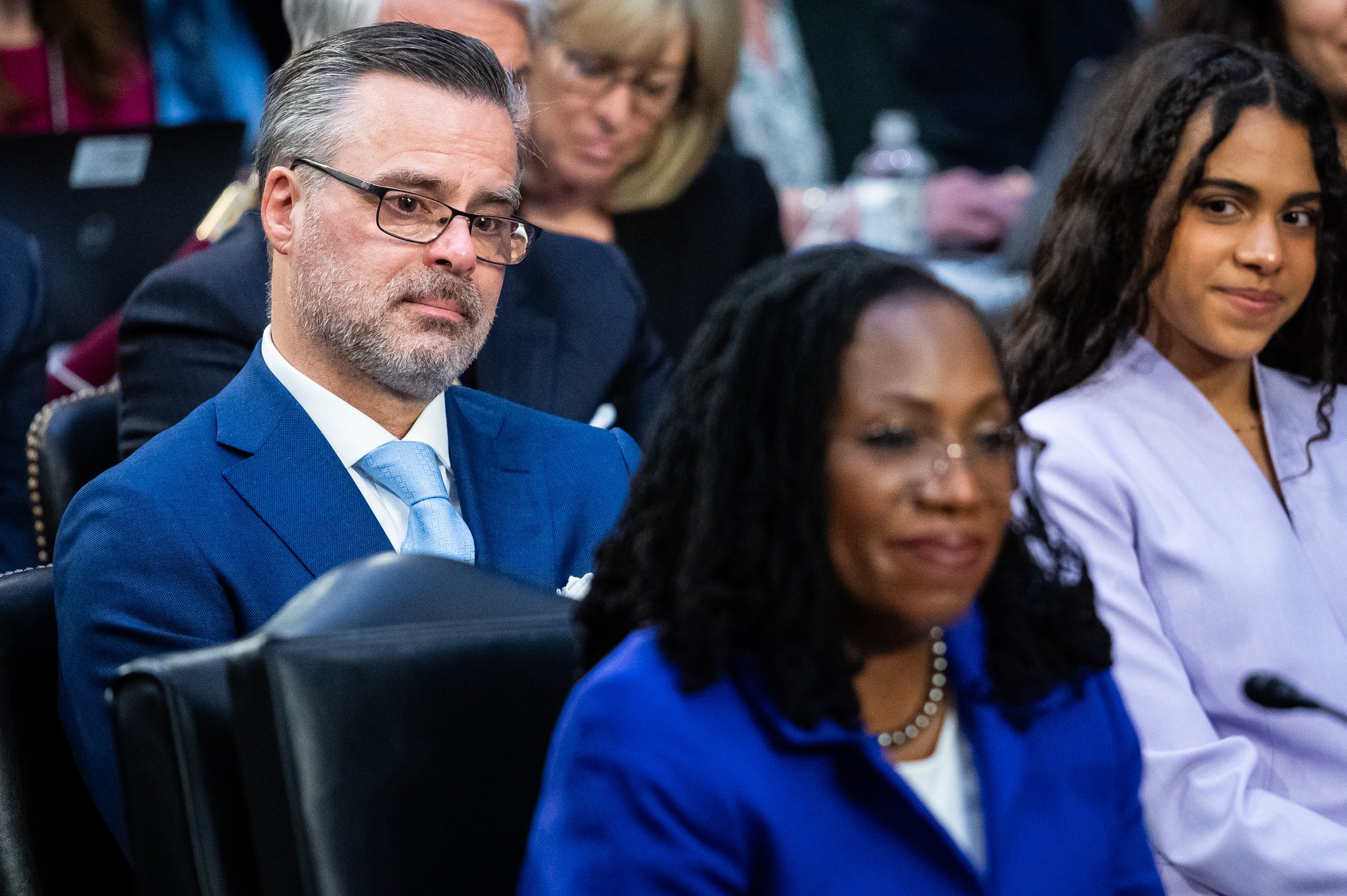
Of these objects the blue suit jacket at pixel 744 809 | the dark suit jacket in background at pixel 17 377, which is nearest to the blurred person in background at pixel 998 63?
the dark suit jacket in background at pixel 17 377

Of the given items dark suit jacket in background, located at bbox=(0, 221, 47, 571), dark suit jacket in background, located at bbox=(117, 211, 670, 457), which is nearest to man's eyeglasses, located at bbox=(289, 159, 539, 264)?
dark suit jacket in background, located at bbox=(117, 211, 670, 457)

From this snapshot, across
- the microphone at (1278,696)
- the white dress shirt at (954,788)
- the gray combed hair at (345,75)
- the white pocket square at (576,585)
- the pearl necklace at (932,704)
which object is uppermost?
the gray combed hair at (345,75)

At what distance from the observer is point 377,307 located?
1600 mm

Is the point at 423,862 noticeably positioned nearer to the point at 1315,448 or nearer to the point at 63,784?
the point at 63,784

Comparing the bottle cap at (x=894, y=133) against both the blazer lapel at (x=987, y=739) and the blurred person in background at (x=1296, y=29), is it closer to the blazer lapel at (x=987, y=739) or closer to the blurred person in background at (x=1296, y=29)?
the blurred person in background at (x=1296, y=29)

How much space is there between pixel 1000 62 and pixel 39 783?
151 inches

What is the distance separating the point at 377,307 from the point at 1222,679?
90cm

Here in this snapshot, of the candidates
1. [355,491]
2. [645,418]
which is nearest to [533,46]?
[645,418]

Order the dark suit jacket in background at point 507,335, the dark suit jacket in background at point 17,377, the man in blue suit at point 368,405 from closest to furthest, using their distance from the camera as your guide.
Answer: the man in blue suit at point 368,405
the dark suit jacket in background at point 507,335
the dark suit jacket in background at point 17,377

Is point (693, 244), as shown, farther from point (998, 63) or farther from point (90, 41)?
point (998, 63)

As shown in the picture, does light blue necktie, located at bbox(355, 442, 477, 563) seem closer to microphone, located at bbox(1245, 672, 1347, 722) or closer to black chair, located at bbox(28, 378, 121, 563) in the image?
black chair, located at bbox(28, 378, 121, 563)

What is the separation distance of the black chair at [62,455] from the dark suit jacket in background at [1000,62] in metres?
3.07

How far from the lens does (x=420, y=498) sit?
1.58 metres

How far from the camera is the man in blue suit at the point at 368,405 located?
1437mm
